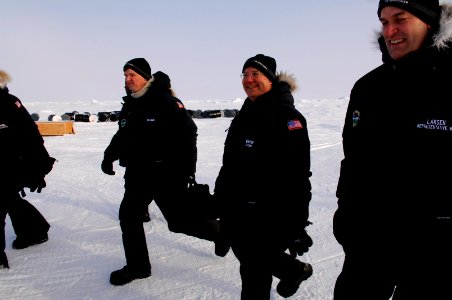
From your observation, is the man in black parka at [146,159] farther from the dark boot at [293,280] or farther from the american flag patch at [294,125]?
the american flag patch at [294,125]

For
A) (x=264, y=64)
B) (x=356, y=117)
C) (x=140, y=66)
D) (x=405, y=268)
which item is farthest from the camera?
(x=140, y=66)

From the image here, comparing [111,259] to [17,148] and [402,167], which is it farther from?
[402,167]

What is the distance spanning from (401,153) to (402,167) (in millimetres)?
65

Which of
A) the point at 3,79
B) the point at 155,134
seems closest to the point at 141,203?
the point at 155,134

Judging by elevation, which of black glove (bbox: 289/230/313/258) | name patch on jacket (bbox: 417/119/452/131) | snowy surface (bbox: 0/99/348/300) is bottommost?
snowy surface (bbox: 0/99/348/300)

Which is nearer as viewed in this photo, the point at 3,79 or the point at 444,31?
the point at 444,31

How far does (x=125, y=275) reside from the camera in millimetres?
3486

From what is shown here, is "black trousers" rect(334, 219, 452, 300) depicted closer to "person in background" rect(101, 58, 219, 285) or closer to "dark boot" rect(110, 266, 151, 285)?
"person in background" rect(101, 58, 219, 285)

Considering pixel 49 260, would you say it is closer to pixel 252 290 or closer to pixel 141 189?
pixel 141 189

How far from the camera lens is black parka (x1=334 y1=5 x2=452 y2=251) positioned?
167 cm

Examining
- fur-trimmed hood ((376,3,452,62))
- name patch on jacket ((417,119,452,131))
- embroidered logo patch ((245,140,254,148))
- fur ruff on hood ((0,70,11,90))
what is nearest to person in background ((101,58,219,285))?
embroidered logo patch ((245,140,254,148))

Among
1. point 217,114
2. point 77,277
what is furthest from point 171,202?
point 217,114

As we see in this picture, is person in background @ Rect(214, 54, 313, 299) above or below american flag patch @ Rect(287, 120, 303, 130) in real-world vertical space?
below

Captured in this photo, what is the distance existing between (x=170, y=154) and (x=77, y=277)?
1.48 metres
